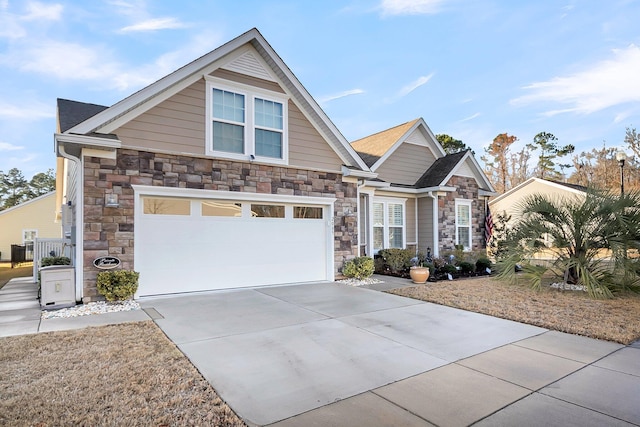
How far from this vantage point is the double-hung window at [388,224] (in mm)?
13500

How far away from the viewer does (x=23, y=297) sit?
27.4 feet

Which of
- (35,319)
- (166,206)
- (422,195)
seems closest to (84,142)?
(166,206)

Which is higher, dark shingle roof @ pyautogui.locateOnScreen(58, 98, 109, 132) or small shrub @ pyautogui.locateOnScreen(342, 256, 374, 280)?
dark shingle roof @ pyautogui.locateOnScreen(58, 98, 109, 132)

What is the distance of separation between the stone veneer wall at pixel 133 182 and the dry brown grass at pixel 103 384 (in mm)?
2515

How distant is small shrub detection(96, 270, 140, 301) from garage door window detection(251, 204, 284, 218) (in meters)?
3.20

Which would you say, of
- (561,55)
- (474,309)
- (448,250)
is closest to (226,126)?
(474,309)

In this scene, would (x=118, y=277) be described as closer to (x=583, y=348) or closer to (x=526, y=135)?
(x=583, y=348)

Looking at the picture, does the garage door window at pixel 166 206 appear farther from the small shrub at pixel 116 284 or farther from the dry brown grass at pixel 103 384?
the dry brown grass at pixel 103 384

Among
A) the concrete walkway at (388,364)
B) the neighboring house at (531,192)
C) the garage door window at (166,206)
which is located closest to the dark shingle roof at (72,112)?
the garage door window at (166,206)

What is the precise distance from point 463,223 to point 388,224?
3.70m

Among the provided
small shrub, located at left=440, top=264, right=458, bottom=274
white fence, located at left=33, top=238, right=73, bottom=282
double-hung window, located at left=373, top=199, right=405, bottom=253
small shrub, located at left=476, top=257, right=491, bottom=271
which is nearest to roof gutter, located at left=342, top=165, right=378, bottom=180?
double-hung window, located at left=373, top=199, right=405, bottom=253

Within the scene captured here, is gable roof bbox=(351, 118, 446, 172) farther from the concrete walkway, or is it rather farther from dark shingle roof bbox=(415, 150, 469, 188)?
the concrete walkway

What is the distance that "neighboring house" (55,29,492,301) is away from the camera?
24.0 feet

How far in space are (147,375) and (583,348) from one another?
5378 millimetres
